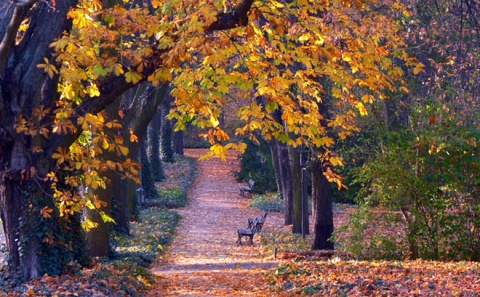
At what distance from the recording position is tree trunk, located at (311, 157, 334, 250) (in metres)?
17.2

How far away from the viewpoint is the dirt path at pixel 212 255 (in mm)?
12984

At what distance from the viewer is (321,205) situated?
1731 centimetres

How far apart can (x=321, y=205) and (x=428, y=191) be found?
11.4ft

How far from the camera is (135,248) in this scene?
18.3m

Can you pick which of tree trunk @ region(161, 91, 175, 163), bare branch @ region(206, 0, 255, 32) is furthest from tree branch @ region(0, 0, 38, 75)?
tree trunk @ region(161, 91, 175, 163)

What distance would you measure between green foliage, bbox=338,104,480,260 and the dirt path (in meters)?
2.98

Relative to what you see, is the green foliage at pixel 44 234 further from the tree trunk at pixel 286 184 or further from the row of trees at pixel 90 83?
the tree trunk at pixel 286 184

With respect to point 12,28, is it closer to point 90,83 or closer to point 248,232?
point 90,83

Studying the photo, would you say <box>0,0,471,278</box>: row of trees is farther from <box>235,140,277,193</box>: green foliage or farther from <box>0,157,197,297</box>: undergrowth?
<box>235,140,277,193</box>: green foliage

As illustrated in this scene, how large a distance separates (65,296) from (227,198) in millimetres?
29644

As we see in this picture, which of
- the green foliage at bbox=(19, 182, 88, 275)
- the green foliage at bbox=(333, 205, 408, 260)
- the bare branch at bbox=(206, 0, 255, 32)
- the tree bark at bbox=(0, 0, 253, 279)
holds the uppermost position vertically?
the bare branch at bbox=(206, 0, 255, 32)

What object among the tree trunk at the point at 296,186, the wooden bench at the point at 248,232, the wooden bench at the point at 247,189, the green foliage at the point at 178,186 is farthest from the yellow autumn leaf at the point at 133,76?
the wooden bench at the point at 247,189

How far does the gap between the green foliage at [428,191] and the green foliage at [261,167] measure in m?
25.5

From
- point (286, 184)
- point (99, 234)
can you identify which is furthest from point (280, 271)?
point (286, 184)
